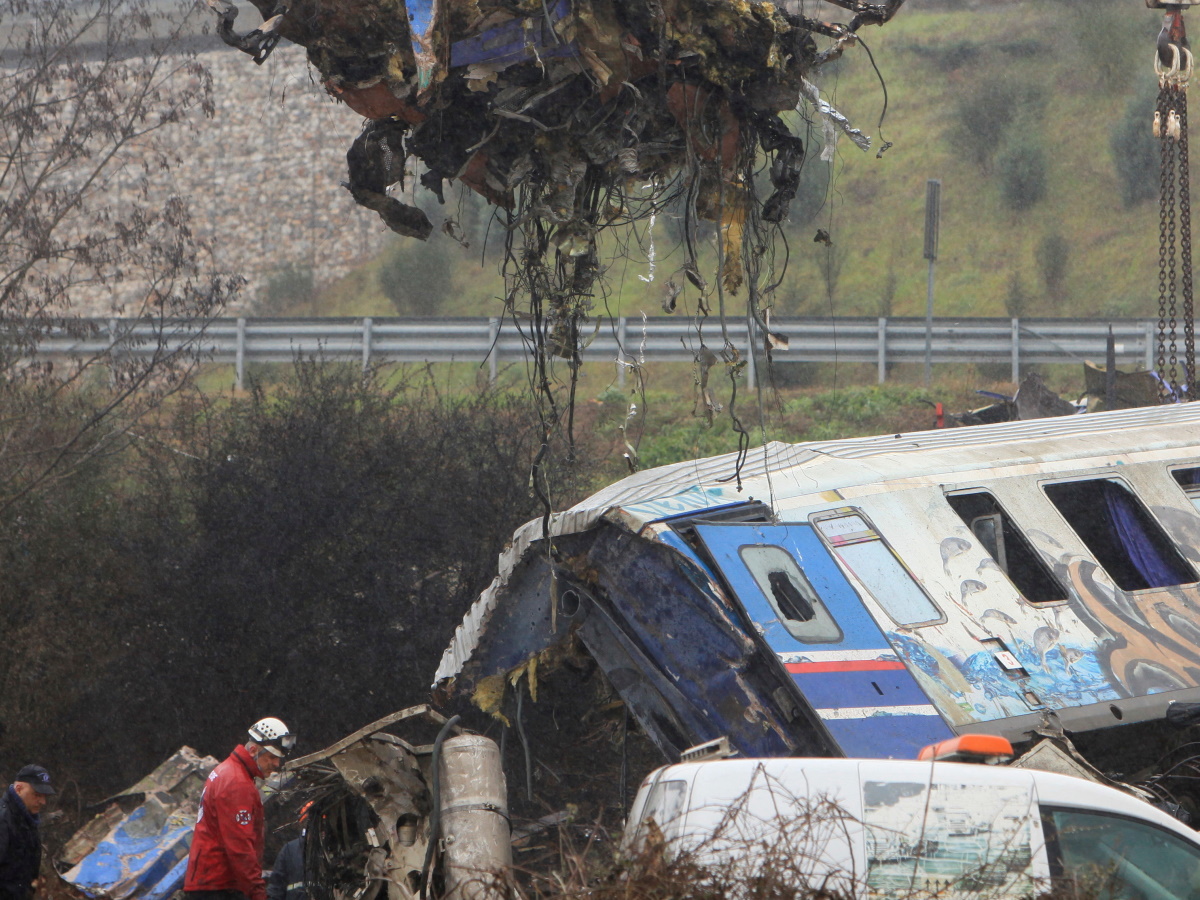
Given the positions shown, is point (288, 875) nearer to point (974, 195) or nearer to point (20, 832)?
point (20, 832)

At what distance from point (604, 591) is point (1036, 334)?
16.9 metres

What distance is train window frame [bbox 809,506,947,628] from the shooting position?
8.00 m

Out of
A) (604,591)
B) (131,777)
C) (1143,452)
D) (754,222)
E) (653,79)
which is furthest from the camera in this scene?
(131,777)

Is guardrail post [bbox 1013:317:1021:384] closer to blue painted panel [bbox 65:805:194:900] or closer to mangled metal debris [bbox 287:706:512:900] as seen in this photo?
mangled metal debris [bbox 287:706:512:900]

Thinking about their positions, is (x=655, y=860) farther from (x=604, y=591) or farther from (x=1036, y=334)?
(x=1036, y=334)

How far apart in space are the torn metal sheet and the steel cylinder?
3.19 meters

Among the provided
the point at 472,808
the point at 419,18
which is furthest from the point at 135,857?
the point at 419,18

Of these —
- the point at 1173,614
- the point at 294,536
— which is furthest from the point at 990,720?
the point at 294,536

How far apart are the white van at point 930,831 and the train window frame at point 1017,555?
381 cm

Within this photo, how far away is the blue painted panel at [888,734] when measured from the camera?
7.19 metres

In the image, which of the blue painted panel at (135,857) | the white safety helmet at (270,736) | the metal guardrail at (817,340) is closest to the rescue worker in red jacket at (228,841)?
the white safety helmet at (270,736)

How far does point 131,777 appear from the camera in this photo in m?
13.0

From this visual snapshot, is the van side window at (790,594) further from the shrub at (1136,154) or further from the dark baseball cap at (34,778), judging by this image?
the shrub at (1136,154)

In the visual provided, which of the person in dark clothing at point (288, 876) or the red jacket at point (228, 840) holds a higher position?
the red jacket at point (228, 840)
